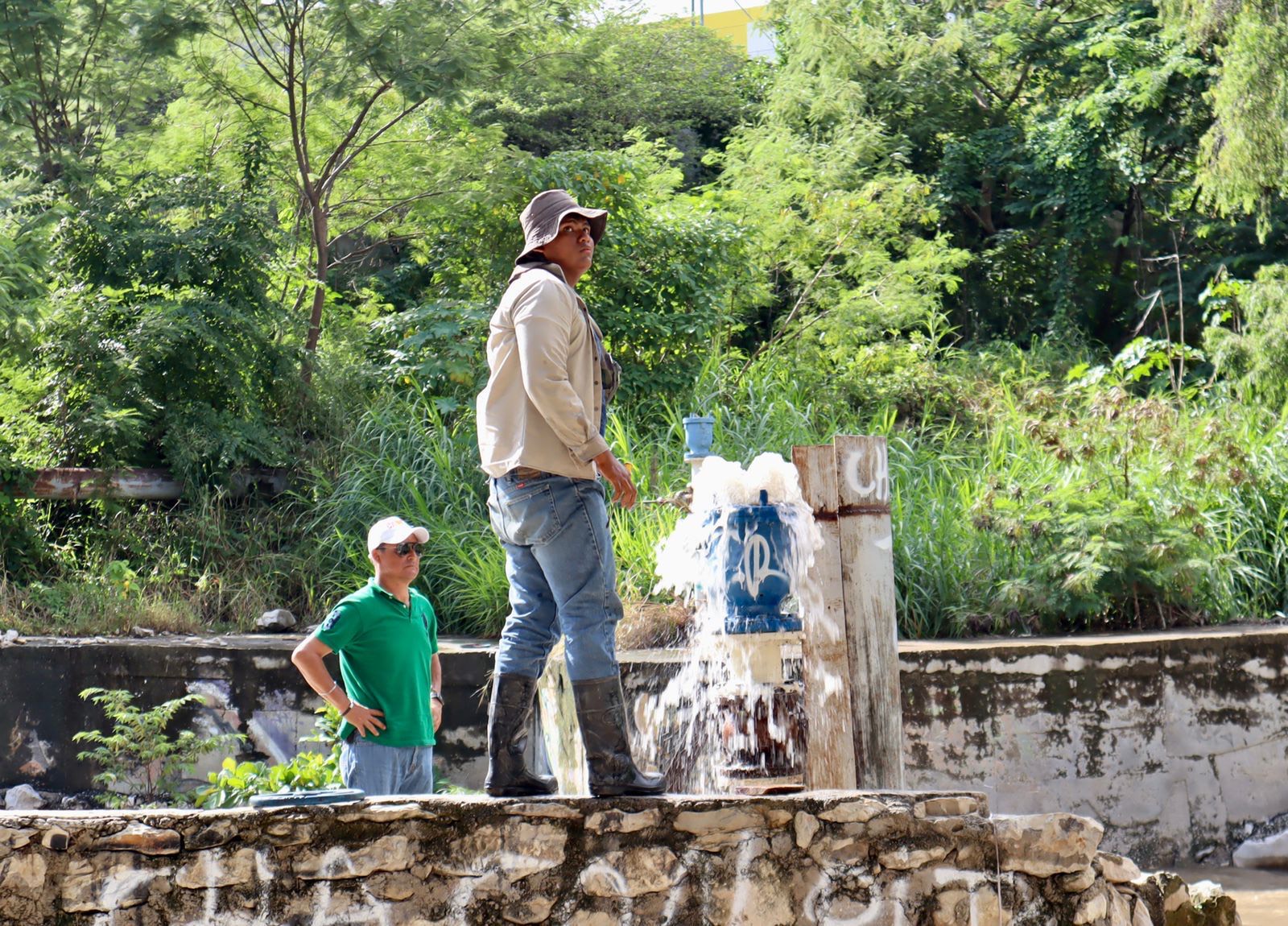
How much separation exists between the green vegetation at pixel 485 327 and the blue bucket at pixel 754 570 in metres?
1.82

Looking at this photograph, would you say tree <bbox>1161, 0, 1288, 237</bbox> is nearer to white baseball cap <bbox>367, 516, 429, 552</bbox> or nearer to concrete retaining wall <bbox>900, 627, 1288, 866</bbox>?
concrete retaining wall <bbox>900, 627, 1288, 866</bbox>

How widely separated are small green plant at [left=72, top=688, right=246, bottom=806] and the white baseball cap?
2.11m

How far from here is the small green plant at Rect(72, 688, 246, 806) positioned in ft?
19.6

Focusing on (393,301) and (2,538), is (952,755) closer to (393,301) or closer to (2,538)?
(2,538)

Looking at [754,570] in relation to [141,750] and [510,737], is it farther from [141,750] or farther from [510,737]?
[141,750]

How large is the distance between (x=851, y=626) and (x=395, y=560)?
155 centimetres

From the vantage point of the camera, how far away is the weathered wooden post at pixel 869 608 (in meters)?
4.28

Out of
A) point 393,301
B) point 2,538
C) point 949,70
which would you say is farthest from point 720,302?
point 949,70

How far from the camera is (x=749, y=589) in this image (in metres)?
4.29

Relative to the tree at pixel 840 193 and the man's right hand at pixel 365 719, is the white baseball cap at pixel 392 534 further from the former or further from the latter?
the tree at pixel 840 193

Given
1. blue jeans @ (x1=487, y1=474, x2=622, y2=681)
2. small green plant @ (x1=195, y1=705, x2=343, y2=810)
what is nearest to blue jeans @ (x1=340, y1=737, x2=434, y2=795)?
small green plant @ (x1=195, y1=705, x2=343, y2=810)

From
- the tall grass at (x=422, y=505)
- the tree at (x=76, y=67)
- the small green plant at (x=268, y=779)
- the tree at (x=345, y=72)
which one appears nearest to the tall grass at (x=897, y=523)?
the tall grass at (x=422, y=505)

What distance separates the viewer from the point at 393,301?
1284cm

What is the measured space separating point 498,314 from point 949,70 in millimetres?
12698
